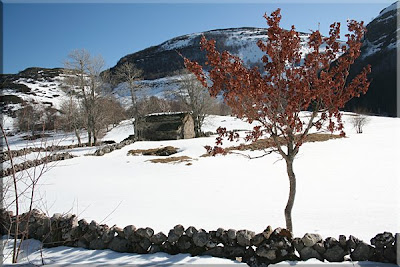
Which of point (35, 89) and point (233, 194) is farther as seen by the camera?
point (35, 89)

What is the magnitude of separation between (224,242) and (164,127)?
86.5ft

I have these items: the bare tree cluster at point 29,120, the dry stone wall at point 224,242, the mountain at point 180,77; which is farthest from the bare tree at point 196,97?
the dry stone wall at point 224,242

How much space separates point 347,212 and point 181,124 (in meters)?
24.4

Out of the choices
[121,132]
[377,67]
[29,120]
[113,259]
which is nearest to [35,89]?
[121,132]

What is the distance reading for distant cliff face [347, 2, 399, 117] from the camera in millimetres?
64688

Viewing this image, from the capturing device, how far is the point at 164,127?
3006cm

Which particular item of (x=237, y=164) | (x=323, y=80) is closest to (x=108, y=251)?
(x=323, y=80)

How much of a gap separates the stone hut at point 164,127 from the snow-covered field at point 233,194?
14342mm

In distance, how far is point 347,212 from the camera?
618 cm

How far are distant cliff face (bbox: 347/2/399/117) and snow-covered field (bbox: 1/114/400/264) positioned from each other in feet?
195

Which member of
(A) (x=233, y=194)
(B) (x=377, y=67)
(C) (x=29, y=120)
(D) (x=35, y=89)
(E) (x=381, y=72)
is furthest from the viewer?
(D) (x=35, y=89)

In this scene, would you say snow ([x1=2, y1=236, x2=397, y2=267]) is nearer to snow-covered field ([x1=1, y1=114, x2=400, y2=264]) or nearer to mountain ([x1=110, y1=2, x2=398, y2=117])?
snow-covered field ([x1=1, y1=114, x2=400, y2=264])

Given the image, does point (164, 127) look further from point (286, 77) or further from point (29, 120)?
point (286, 77)

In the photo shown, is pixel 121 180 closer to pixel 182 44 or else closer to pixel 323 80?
pixel 323 80
